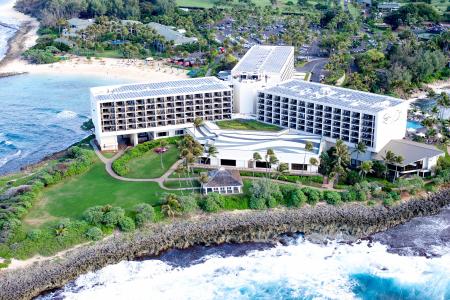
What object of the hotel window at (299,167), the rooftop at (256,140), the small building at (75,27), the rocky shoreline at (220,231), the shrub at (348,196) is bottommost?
the rocky shoreline at (220,231)

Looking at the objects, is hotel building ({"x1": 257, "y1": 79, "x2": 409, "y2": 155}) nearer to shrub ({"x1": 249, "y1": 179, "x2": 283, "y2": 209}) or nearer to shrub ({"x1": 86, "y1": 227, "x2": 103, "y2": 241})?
shrub ({"x1": 249, "y1": 179, "x2": 283, "y2": 209})

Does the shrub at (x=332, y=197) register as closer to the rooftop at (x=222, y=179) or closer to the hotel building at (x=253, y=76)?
the rooftop at (x=222, y=179)

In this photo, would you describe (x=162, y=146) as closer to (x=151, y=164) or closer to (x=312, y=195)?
(x=151, y=164)

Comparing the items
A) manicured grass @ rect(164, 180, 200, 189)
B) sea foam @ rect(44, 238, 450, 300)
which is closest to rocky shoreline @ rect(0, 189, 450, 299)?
sea foam @ rect(44, 238, 450, 300)

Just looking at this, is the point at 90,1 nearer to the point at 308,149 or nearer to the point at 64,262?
the point at 308,149

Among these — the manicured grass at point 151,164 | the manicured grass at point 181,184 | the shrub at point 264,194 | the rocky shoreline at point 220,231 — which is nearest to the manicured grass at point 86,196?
the manicured grass at point 181,184

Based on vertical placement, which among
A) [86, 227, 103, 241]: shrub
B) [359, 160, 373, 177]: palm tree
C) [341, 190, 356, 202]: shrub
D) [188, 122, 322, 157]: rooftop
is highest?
[188, 122, 322, 157]: rooftop
